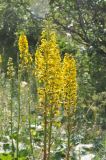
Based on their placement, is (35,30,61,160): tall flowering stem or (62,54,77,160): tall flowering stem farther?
(62,54,77,160): tall flowering stem

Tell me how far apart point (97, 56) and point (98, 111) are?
1.43 m

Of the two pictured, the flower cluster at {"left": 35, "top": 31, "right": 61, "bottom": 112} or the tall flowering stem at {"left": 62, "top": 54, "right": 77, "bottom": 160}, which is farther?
the tall flowering stem at {"left": 62, "top": 54, "right": 77, "bottom": 160}

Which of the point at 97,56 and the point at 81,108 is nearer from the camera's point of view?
the point at 81,108

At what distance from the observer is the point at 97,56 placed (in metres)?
9.59

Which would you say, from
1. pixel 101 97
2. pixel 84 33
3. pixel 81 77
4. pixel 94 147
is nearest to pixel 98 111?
pixel 101 97

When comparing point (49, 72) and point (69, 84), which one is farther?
point (69, 84)

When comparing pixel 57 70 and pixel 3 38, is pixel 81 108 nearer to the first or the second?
pixel 57 70

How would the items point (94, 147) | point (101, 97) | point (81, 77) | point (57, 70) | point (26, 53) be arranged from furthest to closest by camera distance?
point (81, 77) < point (101, 97) < point (94, 147) < point (26, 53) < point (57, 70)

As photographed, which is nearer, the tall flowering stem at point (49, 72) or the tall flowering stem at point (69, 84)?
the tall flowering stem at point (49, 72)

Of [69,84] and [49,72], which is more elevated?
[49,72]

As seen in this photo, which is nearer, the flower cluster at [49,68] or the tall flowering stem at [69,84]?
the flower cluster at [49,68]

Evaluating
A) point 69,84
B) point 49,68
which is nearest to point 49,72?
point 49,68

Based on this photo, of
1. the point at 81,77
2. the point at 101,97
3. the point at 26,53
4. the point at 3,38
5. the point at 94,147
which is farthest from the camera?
the point at 3,38

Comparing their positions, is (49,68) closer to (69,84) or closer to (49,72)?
(49,72)
